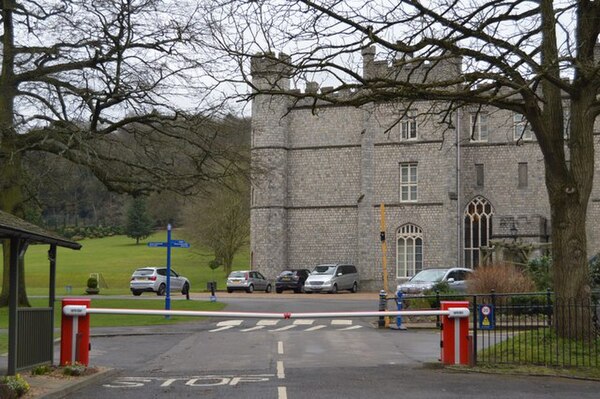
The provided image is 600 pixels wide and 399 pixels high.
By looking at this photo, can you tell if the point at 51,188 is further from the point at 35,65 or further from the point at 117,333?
the point at 117,333

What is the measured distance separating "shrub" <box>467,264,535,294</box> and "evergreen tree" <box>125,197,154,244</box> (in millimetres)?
80038

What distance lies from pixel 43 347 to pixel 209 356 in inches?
190

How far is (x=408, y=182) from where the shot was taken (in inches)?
2071

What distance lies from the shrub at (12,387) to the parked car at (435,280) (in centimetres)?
2174

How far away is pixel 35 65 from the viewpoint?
2845cm

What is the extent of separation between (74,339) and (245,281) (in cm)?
3637

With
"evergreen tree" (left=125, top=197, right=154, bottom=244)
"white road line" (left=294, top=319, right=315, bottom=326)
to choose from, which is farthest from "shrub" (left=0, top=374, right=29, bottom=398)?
"evergreen tree" (left=125, top=197, right=154, bottom=244)

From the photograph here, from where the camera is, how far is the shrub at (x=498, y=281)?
87.2ft

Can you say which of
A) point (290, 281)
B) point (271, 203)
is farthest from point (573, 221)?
point (271, 203)

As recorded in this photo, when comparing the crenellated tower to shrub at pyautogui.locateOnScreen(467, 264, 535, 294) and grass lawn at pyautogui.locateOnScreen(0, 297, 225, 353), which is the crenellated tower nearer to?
grass lawn at pyautogui.locateOnScreen(0, 297, 225, 353)

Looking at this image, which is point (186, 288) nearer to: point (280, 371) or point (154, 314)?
point (154, 314)

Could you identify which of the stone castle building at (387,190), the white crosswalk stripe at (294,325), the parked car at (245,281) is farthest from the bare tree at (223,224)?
the white crosswalk stripe at (294,325)

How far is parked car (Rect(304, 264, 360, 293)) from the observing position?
47844 millimetres

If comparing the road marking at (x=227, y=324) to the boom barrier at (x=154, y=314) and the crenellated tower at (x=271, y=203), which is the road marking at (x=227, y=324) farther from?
the crenellated tower at (x=271, y=203)
